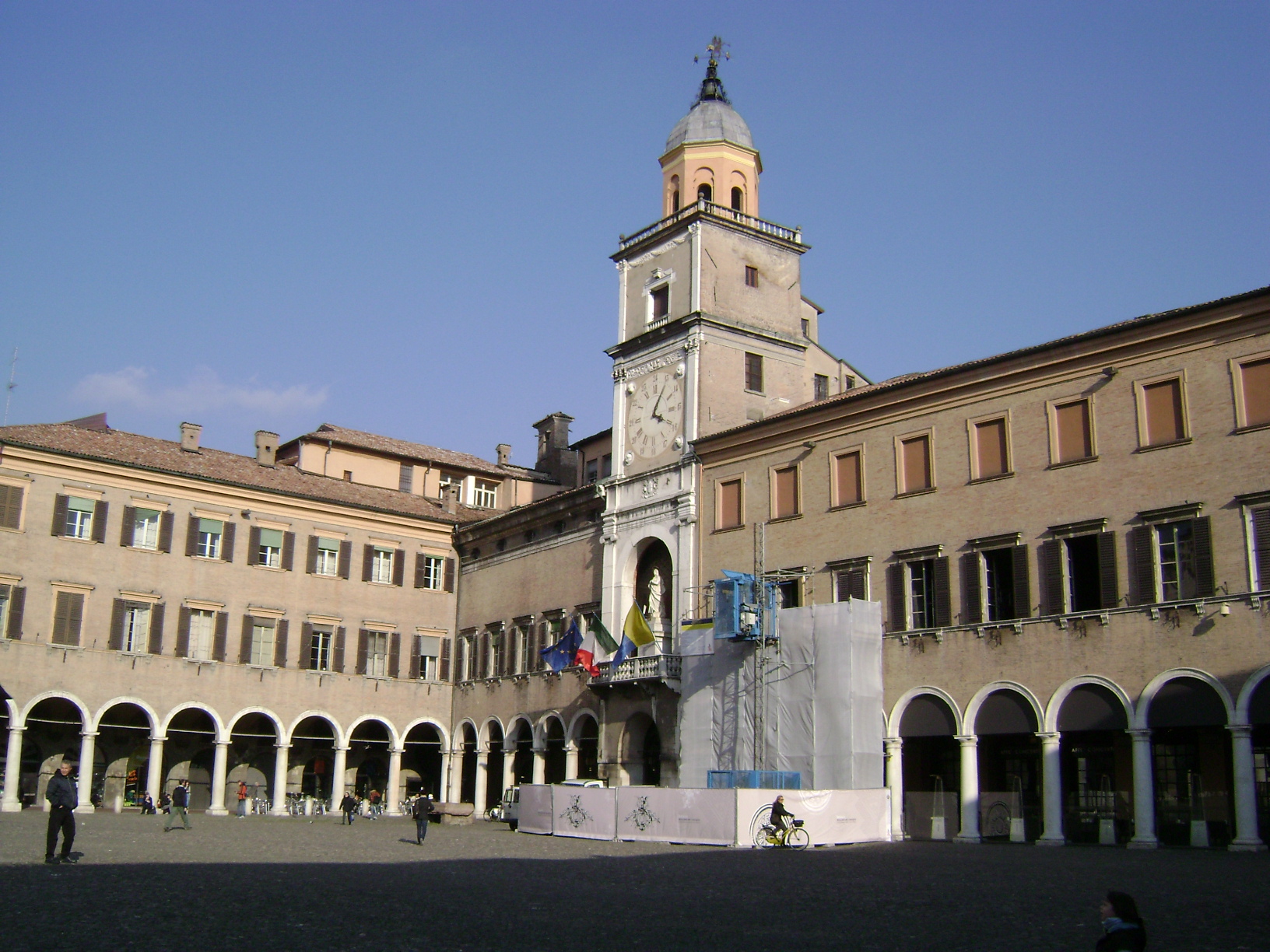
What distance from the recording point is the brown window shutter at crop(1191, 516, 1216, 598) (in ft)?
90.0

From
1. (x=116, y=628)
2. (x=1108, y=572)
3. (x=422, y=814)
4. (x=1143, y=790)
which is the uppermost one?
(x=1108, y=572)

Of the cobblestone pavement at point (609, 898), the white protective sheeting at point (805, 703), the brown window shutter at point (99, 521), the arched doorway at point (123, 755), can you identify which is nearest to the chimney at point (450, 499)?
the brown window shutter at point (99, 521)

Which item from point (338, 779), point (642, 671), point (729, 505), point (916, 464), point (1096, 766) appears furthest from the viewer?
point (338, 779)

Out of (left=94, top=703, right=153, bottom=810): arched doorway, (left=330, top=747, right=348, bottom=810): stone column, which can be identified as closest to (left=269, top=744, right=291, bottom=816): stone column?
(left=330, top=747, right=348, bottom=810): stone column

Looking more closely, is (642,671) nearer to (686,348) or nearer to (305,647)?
(686,348)

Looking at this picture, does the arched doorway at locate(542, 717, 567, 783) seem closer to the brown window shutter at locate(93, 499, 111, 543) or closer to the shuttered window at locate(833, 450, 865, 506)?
the shuttered window at locate(833, 450, 865, 506)

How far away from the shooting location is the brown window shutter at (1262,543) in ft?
87.6

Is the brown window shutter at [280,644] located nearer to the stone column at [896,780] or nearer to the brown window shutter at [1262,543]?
the stone column at [896,780]

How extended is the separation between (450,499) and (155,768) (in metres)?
15.7

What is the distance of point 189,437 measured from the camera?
49625mm

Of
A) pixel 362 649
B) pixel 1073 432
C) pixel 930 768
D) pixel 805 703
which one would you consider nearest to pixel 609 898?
pixel 805 703

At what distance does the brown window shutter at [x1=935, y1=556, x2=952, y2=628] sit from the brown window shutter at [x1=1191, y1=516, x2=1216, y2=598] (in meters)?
6.14

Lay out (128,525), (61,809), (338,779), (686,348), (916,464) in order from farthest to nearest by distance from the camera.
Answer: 1. (338,779)
2. (128,525)
3. (686,348)
4. (916,464)
5. (61,809)

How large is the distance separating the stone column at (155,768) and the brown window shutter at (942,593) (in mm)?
26394
